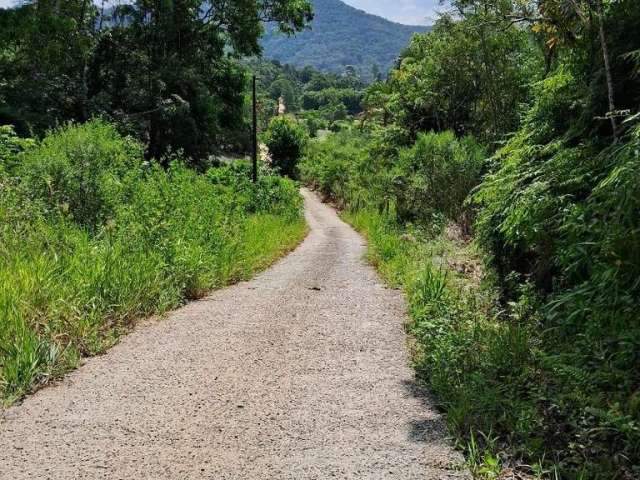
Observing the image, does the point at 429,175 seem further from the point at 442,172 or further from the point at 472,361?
the point at 472,361

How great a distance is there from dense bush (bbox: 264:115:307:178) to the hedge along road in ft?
154

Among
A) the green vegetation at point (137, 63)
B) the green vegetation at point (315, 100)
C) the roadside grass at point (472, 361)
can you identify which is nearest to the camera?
the roadside grass at point (472, 361)

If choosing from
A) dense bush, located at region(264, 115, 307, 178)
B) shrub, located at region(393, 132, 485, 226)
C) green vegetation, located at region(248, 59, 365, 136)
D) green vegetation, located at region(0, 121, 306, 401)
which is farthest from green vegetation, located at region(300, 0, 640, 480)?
green vegetation, located at region(248, 59, 365, 136)

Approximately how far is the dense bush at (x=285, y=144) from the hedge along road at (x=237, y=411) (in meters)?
47.1

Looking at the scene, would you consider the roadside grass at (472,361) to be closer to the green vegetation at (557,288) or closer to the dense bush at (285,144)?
the green vegetation at (557,288)

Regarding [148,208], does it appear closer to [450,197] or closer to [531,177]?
[531,177]

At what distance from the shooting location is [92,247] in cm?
685

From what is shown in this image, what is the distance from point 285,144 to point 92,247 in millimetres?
47497

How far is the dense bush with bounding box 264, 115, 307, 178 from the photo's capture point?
5219 centimetres

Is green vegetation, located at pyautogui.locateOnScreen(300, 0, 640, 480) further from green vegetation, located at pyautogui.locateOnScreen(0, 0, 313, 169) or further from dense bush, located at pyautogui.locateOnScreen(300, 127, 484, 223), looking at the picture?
green vegetation, located at pyautogui.locateOnScreen(0, 0, 313, 169)

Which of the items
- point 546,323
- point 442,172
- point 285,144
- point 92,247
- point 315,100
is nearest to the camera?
point 546,323

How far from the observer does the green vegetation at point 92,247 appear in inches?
189

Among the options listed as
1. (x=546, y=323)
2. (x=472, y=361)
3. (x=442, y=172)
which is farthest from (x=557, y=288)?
(x=442, y=172)

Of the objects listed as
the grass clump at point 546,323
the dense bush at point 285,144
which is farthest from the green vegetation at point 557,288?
the dense bush at point 285,144
